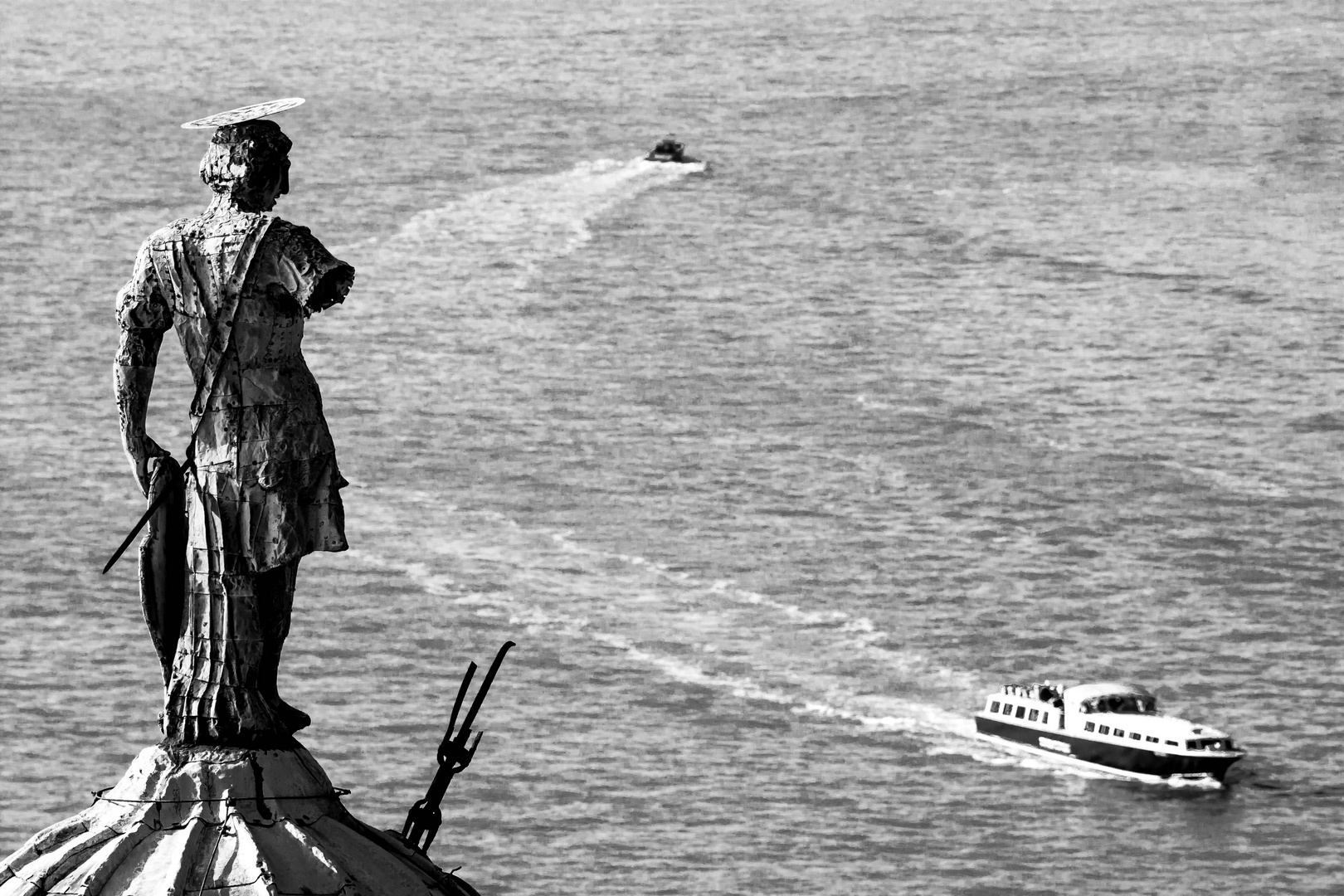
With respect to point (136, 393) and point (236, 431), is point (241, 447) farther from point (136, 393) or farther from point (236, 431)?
point (136, 393)

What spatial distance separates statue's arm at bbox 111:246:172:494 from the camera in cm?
996

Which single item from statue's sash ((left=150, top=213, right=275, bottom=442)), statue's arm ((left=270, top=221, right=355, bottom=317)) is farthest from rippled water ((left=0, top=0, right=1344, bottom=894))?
statue's arm ((left=270, top=221, right=355, bottom=317))

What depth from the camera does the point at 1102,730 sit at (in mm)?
97000

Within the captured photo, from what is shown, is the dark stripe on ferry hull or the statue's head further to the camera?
the dark stripe on ferry hull

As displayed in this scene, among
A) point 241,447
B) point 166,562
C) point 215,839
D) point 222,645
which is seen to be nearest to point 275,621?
point 222,645

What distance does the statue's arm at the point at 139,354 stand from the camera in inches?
392

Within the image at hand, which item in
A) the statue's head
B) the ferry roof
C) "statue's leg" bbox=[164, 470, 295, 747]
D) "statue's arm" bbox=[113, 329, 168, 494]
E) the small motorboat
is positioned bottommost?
the ferry roof

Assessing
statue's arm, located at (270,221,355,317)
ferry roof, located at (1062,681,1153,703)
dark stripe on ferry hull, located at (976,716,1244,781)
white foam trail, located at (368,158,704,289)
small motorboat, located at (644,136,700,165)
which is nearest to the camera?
statue's arm, located at (270,221,355,317)

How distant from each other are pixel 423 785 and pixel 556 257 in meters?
29.6

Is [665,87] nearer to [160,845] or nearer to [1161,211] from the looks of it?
[1161,211]

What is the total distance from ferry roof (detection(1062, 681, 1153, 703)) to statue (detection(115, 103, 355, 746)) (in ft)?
290

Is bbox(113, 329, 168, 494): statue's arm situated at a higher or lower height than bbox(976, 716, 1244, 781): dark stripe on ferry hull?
higher

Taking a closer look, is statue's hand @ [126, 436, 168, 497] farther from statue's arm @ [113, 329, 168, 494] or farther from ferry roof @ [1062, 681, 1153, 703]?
ferry roof @ [1062, 681, 1153, 703]

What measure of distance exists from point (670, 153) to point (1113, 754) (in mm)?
27819
